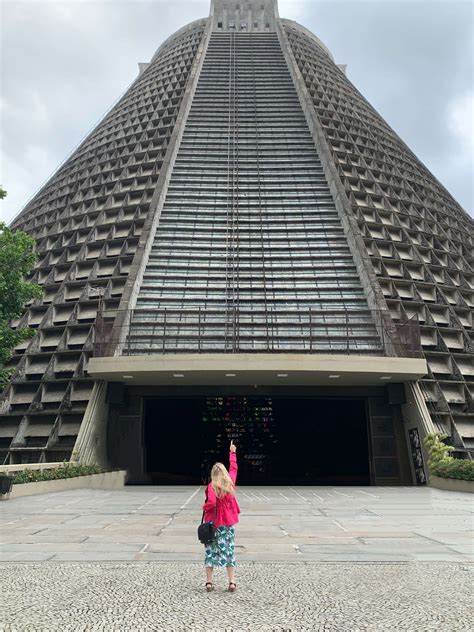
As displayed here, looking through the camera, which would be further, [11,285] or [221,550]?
[11,285]

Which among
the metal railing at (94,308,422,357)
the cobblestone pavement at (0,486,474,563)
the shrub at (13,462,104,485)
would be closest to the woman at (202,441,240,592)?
the cobblestone pavement at (0,486,474,563)

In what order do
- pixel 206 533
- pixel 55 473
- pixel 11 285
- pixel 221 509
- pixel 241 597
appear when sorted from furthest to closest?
pixel 55 473 < pixel 11 285 < pixel 221 509 < pixel 206 533 < pixel 241 597

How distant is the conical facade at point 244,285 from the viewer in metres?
22.5

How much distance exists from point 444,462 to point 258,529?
40.1ft

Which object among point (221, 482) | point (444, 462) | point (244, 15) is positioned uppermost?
point (244, 15)

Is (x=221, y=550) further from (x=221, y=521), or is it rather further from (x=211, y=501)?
(x=211, y=501)

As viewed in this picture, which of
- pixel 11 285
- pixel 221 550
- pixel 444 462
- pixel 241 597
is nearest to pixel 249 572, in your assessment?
pixel 221 550

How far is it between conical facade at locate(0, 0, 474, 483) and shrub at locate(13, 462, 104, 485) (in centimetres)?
111

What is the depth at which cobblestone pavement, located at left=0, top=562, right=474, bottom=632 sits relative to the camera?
15.4ft

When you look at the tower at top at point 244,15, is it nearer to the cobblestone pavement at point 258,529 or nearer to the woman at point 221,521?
the cobblestone pavement at point 258,529

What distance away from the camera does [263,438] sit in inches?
1337

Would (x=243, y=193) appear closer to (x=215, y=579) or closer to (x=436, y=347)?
(x=436, y=347)

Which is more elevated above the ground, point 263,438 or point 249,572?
point 263,438

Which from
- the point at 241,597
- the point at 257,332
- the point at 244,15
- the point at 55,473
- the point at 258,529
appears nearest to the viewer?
the point at 241,597
